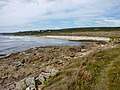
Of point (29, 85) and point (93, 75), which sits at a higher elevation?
point (93, 75)

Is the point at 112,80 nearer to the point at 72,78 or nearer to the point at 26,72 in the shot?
the point at 72,78

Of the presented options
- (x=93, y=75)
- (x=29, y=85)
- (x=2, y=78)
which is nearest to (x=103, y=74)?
(x=93, y=75)

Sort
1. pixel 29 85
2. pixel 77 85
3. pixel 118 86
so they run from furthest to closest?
pixel 29 85, pixel 77 85, pixel 118 86

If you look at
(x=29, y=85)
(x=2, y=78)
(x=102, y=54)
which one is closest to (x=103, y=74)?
(x=102, y=54)

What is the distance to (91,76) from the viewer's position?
582 inches

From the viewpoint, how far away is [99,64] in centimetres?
1652

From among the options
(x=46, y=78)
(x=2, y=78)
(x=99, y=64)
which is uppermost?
(x=99, y=64)

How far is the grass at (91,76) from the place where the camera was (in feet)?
45.6

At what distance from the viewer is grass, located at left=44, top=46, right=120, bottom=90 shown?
548 inches

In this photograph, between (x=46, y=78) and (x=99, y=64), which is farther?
(x=46, y=78)

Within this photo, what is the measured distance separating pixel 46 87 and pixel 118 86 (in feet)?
15.4

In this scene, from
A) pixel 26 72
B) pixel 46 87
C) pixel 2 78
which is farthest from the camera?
pixel 26 72

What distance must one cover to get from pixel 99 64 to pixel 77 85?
2879mm

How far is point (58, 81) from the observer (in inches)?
626
